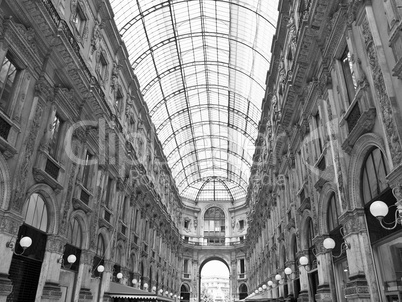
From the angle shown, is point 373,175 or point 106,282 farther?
point 106,282

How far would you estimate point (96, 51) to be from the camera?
18.6 meters

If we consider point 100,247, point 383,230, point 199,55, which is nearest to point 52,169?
point 100,247

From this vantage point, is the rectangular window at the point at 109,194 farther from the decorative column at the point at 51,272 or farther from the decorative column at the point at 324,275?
the decorative column at the point at 324,275

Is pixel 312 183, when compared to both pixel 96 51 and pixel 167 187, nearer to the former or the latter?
pixel 96 51

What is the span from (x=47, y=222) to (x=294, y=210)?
40.5 feet

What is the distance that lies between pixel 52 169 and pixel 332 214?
1122cm

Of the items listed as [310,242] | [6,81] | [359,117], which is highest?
[6,81]

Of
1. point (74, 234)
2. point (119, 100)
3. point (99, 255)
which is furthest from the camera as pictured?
point (119, 100)

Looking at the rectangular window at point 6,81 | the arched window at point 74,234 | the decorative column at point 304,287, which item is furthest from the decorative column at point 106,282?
the rectangular window at point 6,81

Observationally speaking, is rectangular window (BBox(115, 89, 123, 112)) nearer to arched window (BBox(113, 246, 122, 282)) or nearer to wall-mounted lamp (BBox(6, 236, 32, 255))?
arched window (BBox(113, 246, 122, 282))

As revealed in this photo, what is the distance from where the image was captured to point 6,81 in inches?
441

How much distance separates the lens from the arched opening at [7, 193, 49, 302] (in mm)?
11547

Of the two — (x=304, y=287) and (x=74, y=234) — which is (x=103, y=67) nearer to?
(x=74, y=234)

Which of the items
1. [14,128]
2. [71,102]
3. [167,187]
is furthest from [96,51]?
[167,187]
